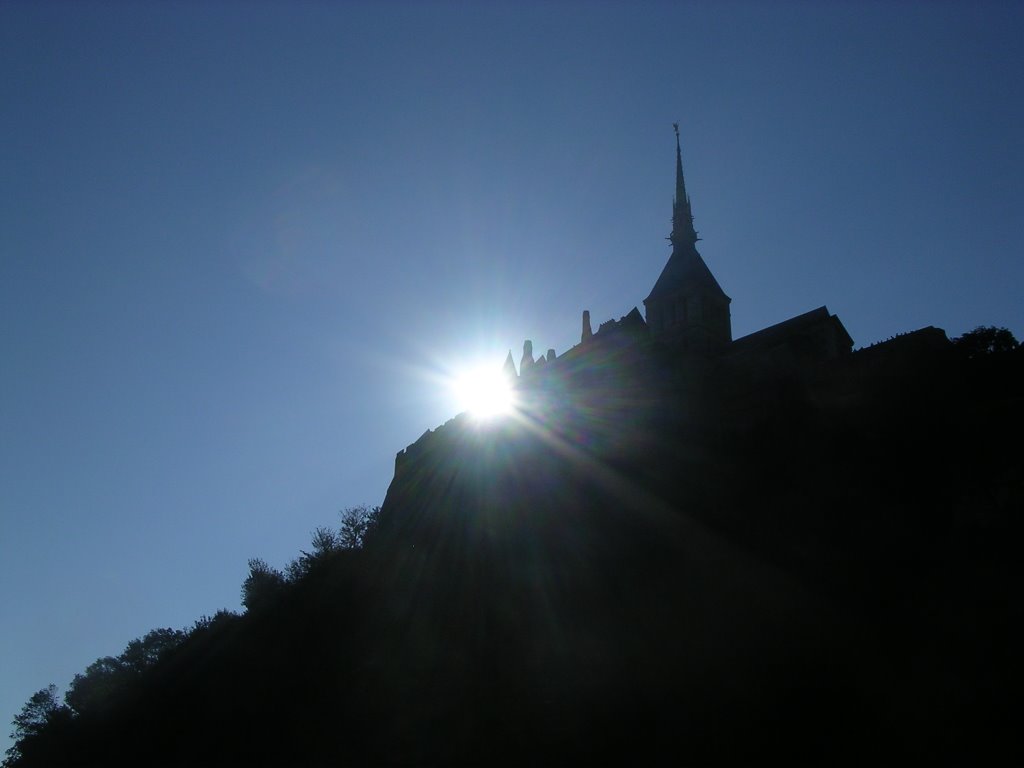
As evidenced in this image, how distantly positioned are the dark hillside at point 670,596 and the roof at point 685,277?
19.0 metres

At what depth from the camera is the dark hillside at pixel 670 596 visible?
25.8 metres

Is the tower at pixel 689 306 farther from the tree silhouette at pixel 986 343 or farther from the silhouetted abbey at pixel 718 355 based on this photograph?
the tree silhouette at pixel 986 343

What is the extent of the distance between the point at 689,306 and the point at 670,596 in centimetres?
3430

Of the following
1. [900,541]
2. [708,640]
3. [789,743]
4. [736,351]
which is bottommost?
[789,743]

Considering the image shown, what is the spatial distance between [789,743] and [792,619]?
5.27m

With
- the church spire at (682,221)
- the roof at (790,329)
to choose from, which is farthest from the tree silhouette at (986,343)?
the church spire at (682,221)

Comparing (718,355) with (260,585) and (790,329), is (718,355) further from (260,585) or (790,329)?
(260,585)

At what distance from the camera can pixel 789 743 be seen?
964 inches

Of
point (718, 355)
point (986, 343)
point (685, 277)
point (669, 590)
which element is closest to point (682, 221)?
point (685, 277)

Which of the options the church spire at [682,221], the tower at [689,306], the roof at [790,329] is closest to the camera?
the roof at [790,329]

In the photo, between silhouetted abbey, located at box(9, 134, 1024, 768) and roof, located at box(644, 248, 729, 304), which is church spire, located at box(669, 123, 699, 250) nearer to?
roof, located at box(644, 248, 729, 304)

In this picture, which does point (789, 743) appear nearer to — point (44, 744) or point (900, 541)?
point (900, 541)

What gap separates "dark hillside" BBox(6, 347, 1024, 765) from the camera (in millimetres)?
25781

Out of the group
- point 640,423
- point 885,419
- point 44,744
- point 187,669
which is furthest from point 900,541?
point 44,744
